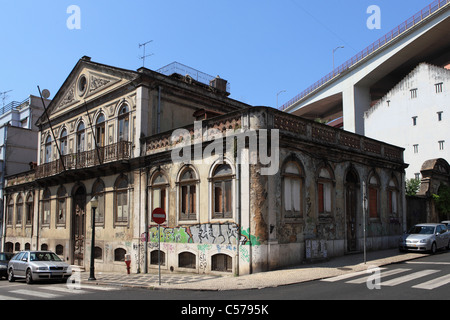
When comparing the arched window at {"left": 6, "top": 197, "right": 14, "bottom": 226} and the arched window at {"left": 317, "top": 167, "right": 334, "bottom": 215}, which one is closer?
the arched window at {"left": 317, "top": 167, "right": 334, "bottom": 215}

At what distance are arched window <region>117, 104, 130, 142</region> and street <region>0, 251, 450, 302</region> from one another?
1024cm

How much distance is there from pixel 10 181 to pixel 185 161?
24914 mm

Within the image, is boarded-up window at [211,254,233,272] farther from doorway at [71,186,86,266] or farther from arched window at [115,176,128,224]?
doorway at [71,186,86,266]

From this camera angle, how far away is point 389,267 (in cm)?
1641

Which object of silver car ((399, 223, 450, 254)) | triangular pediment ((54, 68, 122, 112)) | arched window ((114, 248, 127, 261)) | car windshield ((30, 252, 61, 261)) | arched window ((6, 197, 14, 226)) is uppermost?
triangular pediment ((54, 68, 122, 112))

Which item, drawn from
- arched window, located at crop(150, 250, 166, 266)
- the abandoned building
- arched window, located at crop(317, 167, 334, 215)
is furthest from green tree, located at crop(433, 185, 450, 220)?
arched window, located at crop(150, 250, 166, 266)

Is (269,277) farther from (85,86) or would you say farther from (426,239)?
(85,86)

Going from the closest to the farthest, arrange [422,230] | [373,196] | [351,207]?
[422,230]
[351,207]
[373,196]

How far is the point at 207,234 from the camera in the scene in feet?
59.1

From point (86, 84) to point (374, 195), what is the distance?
19523 mm

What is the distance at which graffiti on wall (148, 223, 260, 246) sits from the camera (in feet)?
54.0

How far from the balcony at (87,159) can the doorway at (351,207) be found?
11880 millimetres

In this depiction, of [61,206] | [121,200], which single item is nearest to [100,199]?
[121,200]
